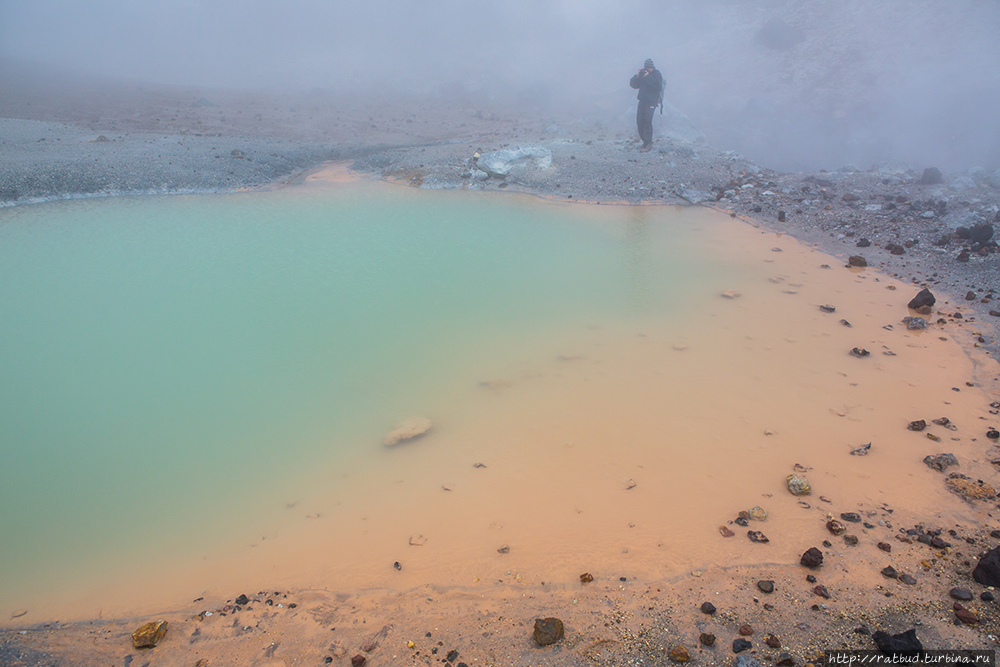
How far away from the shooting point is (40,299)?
7.61 m

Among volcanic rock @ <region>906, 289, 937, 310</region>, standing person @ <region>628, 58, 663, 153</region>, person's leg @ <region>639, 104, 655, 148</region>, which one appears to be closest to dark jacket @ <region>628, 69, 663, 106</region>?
standing person @ <region>628, 58, 663, 153</region>

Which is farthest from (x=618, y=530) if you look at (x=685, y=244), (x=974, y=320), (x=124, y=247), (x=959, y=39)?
(x=959, y=39)

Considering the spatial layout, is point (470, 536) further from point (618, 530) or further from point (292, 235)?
point (292, 235)

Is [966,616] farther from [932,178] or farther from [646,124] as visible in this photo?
[646,124]

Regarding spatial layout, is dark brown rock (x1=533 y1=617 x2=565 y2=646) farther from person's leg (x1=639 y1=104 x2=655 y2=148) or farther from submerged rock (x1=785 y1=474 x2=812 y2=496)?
person's leg (x1=639 y1=104 x2=655 y2=148)

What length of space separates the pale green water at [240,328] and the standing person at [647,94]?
3979 mm

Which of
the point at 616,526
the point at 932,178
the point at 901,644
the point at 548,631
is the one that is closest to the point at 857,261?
the point at 932,178

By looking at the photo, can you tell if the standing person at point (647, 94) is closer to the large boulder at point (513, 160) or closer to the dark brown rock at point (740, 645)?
the large boulder at point (513, 160)

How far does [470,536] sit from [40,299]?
7.58 metres

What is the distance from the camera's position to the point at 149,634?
316 cm

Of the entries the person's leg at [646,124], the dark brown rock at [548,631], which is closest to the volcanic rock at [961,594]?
the dark brown rock at [548,631]

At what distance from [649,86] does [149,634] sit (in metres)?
14.1

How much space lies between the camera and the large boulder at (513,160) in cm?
1311

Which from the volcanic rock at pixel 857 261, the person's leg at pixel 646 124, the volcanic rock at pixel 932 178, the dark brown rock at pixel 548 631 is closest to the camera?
the dark brown rock at pixel 548 631
